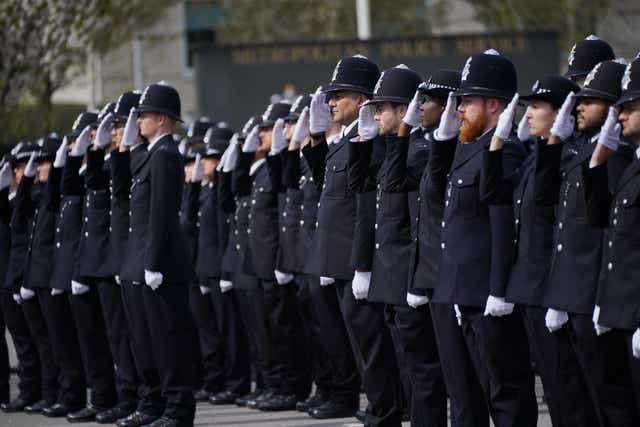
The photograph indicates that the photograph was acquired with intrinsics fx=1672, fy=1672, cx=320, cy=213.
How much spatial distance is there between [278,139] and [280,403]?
6.37 ft

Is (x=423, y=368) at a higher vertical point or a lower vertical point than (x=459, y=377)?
lower

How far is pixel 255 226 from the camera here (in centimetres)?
1259

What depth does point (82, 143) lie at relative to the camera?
38.2ft

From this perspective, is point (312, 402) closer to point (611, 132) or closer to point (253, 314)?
point (253, 314)

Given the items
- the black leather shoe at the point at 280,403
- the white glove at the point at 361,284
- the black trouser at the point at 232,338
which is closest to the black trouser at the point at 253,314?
the black trouser at the point at 232,338

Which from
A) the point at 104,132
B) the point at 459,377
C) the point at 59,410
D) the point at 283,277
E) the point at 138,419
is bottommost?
the point at 59,410

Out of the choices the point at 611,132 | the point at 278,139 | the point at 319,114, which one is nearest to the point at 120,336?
the point at 278,139

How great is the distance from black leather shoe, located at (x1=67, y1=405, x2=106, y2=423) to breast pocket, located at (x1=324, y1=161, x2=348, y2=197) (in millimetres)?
2547

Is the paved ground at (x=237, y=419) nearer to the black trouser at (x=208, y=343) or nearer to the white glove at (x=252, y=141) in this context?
the black trouser at (x=208, y=343)

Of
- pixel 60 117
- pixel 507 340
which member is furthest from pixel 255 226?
pixel 60 117

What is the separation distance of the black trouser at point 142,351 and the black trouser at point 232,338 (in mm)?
2185

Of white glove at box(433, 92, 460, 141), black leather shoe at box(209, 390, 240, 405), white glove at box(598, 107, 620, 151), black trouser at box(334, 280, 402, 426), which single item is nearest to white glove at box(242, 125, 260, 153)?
black leather shoe at box(209, 390, 240, 405)

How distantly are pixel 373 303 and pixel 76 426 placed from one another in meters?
2.98

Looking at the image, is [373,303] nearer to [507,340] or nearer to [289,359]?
[507,340]
